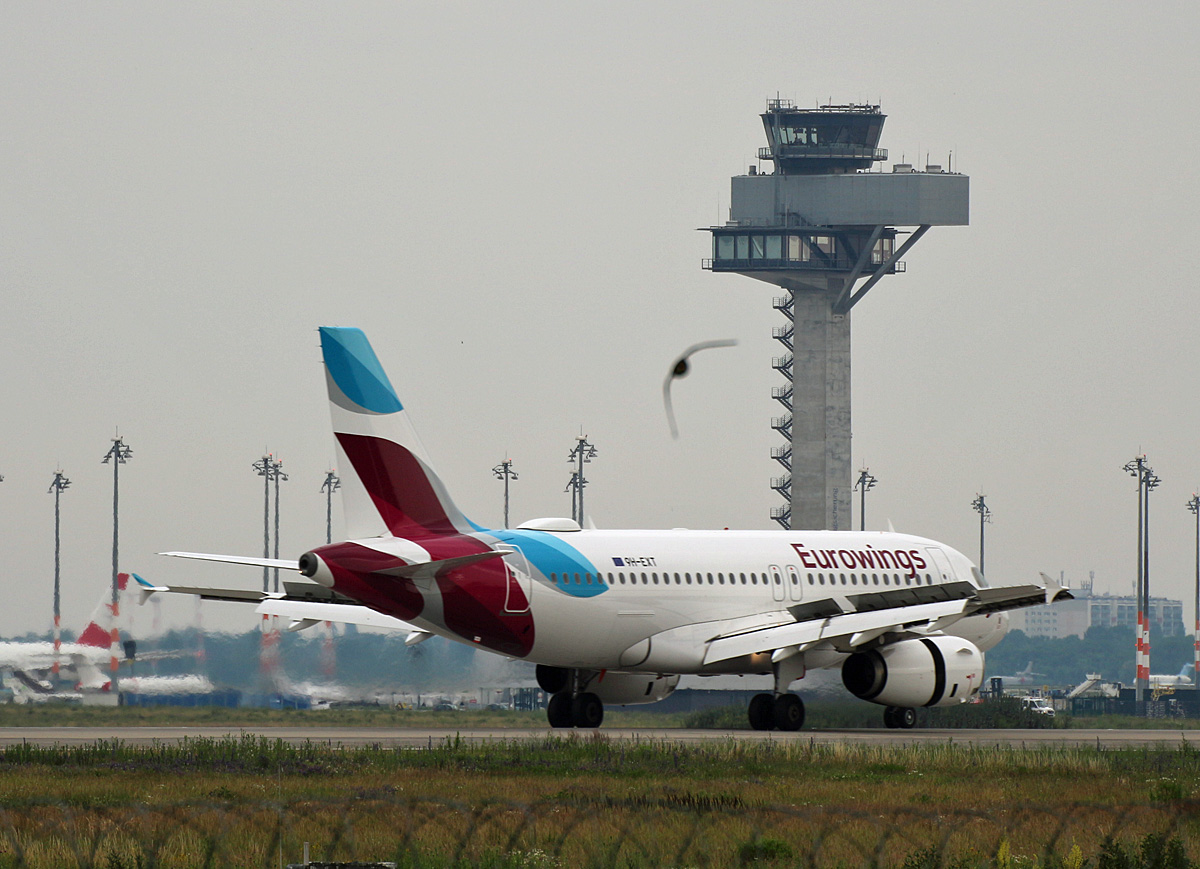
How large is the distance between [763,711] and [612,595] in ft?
15.6

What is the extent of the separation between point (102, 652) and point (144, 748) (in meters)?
27.5

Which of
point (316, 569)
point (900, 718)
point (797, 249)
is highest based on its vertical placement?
point (797, 249)

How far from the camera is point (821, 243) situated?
136750 millimetres

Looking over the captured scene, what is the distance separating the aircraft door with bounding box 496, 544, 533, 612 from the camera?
3900cm

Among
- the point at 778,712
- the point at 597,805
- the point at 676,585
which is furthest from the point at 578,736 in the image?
the point at 597,805

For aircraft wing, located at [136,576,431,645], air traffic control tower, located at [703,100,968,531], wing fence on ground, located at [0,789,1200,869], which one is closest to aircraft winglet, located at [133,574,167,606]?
aircraft wing, located at [136,576,431,645]

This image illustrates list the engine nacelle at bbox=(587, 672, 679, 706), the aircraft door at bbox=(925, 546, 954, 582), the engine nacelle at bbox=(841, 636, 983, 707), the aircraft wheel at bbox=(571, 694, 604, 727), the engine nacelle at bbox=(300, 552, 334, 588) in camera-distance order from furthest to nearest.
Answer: the aircraft door at bbox=(925, 546, 954, 582)
the engine nacelle at bbox=(587, 672, 679, 706)
the aircraft wheel at bbox=(571, 694, 604, 727)
the engine nacelle at bbox=(841, 636, 983, 707)
the engine nacelle at bbox=(300, 552, 334, 588)

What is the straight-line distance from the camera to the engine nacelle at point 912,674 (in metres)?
42.1

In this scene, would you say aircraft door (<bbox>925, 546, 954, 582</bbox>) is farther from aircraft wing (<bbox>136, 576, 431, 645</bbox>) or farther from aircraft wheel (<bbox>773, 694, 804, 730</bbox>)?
aircraft wing (<bbox>136, 576, 431, 645</bbox>)

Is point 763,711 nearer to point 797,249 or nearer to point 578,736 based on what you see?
point 578,736

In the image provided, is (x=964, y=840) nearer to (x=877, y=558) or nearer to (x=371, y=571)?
(x=371, y=571)

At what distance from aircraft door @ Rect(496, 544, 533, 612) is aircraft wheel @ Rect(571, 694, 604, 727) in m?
4.94

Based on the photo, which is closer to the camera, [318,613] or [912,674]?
[912,674]

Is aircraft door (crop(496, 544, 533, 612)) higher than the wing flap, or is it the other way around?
aircraft door (crop(496, 544, 533, 612))
